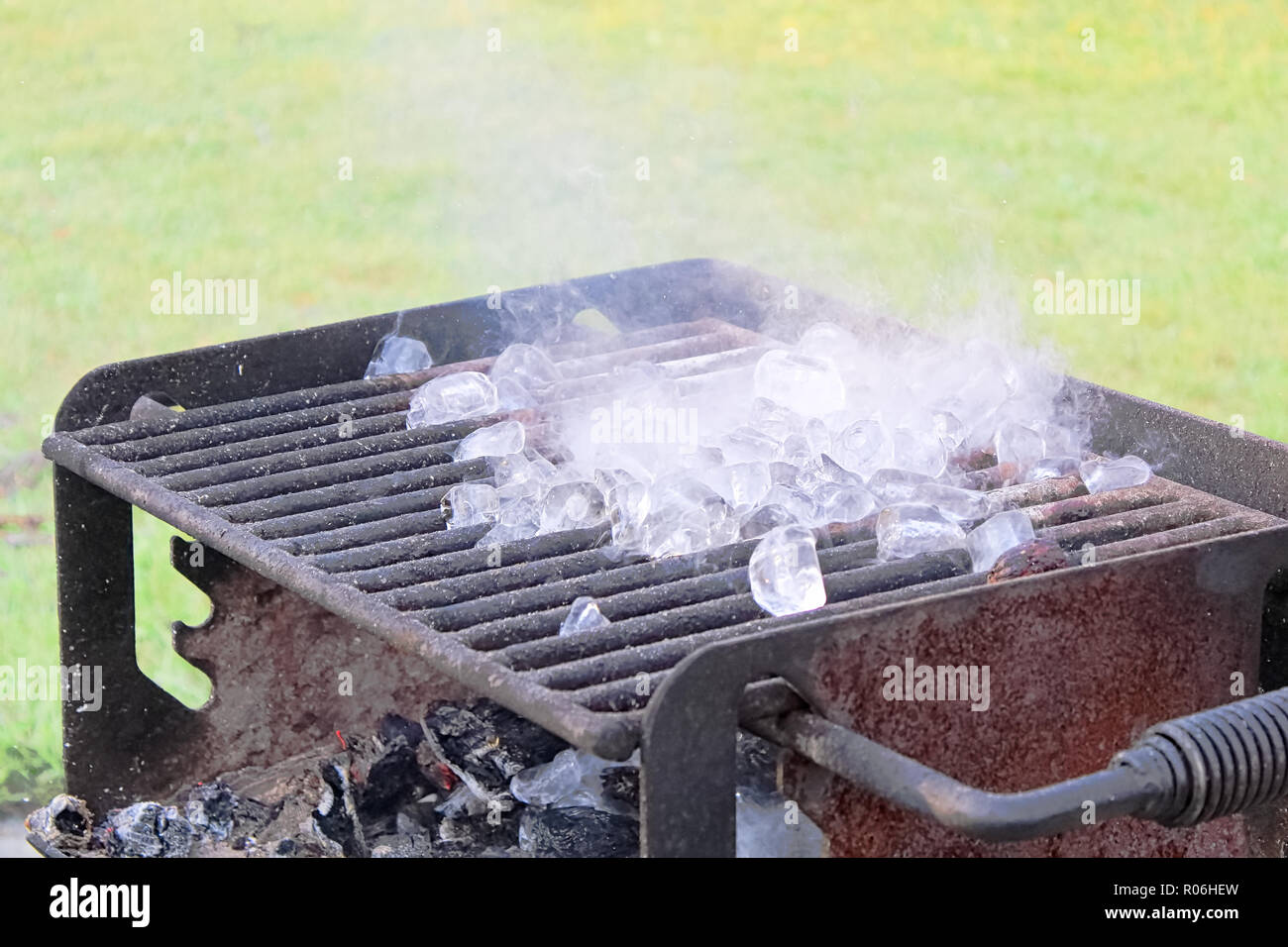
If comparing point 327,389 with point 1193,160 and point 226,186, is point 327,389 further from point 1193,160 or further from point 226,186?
point 1193,160

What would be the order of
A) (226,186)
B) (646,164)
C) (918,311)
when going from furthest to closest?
(646,164), (226,186), (918,311)

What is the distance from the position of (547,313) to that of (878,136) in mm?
4182

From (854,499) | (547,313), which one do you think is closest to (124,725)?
(547,313)

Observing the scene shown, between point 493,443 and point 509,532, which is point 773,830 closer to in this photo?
point 509,532

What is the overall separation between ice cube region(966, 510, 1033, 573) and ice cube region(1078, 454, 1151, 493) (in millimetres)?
320

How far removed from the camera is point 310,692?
2.90m

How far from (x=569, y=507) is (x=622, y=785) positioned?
42 centimetres

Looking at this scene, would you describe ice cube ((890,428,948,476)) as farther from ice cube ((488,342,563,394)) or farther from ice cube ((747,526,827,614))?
ice cube ((488,342,563,394))

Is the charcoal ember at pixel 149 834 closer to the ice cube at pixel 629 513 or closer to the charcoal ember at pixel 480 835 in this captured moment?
the charcoal ember at pixel 480 835

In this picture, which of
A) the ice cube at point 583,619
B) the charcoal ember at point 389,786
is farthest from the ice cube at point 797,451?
the charcoal ember at point 389,786

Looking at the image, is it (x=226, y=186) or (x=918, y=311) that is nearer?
(x=918, y=311)

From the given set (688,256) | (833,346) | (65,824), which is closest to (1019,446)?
(833,346)
